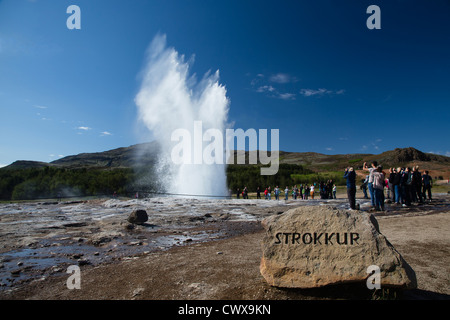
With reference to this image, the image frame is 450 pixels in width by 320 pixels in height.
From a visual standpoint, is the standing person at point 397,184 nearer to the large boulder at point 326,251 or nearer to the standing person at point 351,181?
the standing person at point 351,181

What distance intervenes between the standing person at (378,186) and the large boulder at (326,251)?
8201 millimetres

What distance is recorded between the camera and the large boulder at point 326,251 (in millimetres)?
3018

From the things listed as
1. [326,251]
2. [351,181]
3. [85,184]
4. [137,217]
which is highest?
[351,181]

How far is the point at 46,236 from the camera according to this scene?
28.1 feet

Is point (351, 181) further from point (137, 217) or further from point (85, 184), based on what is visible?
point (85, 184)

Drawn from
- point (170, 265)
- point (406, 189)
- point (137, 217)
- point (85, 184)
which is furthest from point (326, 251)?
point (85, 184)

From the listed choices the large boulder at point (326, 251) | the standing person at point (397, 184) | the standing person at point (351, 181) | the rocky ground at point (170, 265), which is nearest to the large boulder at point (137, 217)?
the rocky ground at point (170, 265)

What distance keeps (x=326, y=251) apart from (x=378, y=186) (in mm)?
9114

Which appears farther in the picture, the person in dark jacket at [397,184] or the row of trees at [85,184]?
the row of trees at [85,184]

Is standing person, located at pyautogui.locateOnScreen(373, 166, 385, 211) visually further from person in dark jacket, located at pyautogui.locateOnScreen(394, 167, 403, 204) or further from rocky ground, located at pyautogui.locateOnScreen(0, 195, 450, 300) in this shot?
person in dark jacket, located at pyautogui.locateOnScreen(394, 167, 403, 204)

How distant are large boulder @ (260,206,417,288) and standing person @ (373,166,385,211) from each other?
8201 mm

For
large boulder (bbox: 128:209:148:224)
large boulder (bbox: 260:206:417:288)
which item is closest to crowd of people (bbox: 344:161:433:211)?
large boulder (bbox: 260:206:417:288)

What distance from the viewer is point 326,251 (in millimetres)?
3322
